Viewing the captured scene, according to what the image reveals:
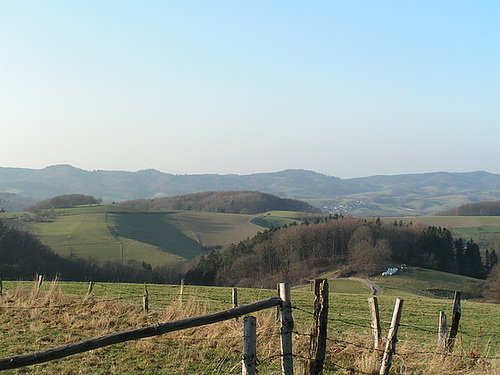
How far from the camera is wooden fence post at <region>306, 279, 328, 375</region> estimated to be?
241 inches

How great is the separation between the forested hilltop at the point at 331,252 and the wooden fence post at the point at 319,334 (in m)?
72.8

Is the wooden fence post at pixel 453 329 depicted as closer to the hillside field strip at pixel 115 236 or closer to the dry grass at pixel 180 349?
the dry grass at pixel 180 349

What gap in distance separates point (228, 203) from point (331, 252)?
288 ft

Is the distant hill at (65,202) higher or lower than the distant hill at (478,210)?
higher

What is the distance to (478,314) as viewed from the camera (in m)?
22.0

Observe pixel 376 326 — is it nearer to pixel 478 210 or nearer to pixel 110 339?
pixel 110 339

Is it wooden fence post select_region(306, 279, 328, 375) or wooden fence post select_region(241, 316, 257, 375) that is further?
wooden fence post select_region(306, 279, 328, 375)

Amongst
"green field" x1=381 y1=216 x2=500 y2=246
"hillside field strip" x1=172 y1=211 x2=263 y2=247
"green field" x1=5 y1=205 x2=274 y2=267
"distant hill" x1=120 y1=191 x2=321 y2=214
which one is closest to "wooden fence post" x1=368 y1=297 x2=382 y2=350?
"green field" x1=5 y1=205 x2=274 y2=267

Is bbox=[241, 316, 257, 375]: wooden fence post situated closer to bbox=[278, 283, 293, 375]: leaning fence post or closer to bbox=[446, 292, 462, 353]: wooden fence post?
bbox=[278, 283, 293, 375]: leaning fence post

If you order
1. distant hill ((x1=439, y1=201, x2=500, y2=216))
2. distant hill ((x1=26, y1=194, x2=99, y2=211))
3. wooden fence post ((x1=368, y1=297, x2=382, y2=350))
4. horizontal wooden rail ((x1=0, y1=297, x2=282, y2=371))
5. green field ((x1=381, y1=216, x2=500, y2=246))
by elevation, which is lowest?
green field ((x1=381, y1=216, x2=500, y2=246))

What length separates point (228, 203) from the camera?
575 feet

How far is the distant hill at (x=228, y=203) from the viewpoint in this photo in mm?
170750

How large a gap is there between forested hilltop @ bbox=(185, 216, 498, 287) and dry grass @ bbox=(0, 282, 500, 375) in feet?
223

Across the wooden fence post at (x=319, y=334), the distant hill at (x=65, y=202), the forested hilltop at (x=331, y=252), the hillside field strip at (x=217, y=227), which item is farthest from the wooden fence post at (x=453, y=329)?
the distant hill at (x=65, y=202)
